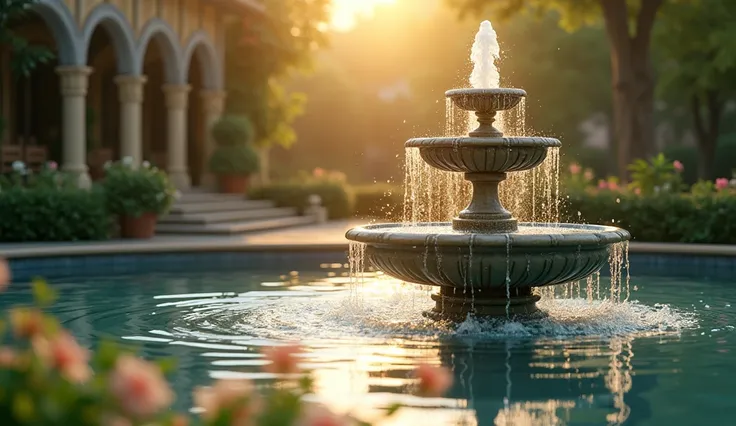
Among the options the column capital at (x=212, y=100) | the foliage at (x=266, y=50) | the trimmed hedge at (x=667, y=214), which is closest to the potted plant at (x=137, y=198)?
the column capital at (x=212, y=100)

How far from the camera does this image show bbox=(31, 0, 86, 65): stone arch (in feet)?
60.2

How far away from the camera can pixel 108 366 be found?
108 inches

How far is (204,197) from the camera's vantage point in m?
22.2

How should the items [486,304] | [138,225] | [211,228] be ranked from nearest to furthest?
[486,304] < [138,225] < [211,228]

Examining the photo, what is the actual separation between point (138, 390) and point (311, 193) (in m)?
22.9

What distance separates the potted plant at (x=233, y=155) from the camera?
77.6 feet

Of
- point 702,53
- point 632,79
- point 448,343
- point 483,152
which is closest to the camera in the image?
point 448,343

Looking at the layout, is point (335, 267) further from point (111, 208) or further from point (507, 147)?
point (507, 147)

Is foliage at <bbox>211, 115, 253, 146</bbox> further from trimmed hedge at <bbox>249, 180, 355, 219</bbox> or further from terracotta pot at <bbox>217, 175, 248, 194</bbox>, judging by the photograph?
trimmed hedge at <bbox>249, 180, 355, 219</bbox>

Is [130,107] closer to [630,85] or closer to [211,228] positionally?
[211,228]

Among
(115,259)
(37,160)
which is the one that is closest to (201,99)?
(37,160)

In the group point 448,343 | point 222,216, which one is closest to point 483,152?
point 448,343

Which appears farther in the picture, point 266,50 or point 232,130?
point 266,50

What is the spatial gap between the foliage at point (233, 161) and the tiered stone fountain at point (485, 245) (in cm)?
1391
